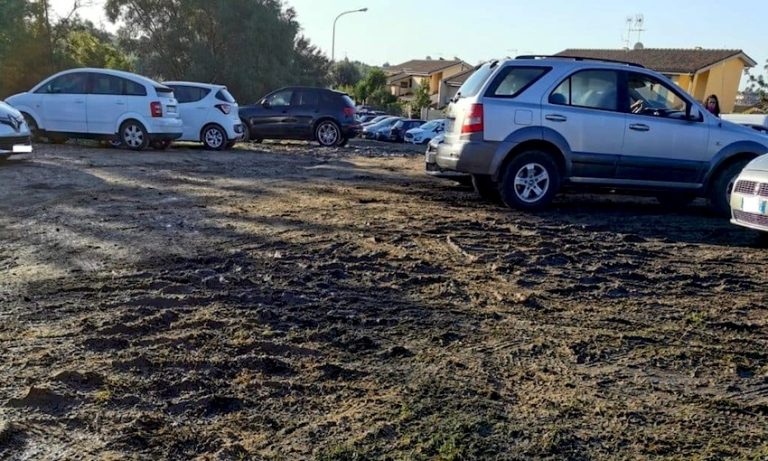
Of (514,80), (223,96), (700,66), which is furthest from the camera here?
(700,66)

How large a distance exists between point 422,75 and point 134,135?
206ft

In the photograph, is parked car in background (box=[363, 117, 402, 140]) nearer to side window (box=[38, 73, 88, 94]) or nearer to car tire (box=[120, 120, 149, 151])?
car tire (box=[120, 120, 149, 151])

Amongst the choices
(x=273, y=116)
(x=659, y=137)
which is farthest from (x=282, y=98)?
(x=659, y=137)

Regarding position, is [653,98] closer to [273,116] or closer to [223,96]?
[223,96]

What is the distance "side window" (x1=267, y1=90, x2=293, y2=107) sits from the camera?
58.4ft

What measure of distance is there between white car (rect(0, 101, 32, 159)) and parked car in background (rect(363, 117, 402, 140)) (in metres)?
23.2

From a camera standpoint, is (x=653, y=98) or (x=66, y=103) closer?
(x=653, y=98)

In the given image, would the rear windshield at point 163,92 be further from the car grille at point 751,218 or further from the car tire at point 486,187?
the car grille at point 751,218

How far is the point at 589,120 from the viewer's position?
7.74 meters

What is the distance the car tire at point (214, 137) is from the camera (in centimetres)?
1538

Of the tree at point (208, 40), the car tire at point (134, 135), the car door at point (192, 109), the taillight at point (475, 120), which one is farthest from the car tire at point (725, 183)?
the tree at point (208, 40)

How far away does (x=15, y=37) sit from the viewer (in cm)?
2281

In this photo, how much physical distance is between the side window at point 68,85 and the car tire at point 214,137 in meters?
2.90

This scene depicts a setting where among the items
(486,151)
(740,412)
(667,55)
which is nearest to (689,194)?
(486,151)
